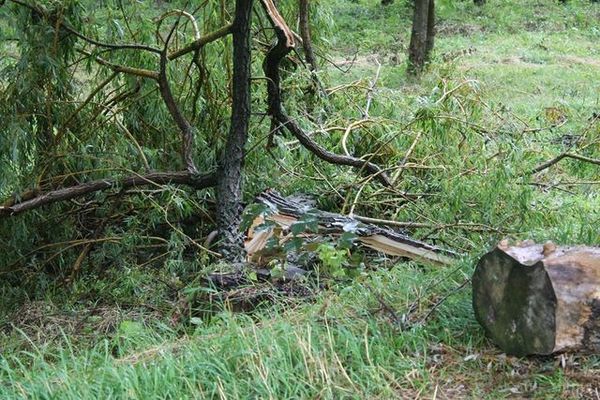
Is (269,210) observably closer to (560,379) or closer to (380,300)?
(380,300)

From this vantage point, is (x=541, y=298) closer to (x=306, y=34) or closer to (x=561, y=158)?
(x=561, y=158)

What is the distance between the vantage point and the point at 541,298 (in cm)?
332

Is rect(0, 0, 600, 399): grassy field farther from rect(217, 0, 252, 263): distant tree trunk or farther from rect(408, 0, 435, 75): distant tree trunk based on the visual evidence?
rect(408, 0, 435, 75): distant tree trunk

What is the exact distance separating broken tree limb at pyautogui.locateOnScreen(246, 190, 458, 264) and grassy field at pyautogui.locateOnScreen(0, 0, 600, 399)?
20cm

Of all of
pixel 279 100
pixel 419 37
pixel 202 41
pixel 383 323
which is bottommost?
pixel 383 323

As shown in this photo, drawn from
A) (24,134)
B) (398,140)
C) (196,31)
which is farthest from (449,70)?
(24,134)

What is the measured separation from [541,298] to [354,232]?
7.08 feet

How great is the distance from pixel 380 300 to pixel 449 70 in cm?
421

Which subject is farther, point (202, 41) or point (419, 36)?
point (419, 36)

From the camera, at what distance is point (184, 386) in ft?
10.6

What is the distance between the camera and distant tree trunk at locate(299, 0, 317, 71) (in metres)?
7.39

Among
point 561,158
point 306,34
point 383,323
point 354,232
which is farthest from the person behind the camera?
point 306,34

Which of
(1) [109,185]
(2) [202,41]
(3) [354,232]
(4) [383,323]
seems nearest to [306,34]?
(2) [202,41]

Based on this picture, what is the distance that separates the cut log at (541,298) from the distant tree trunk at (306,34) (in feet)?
14.4
